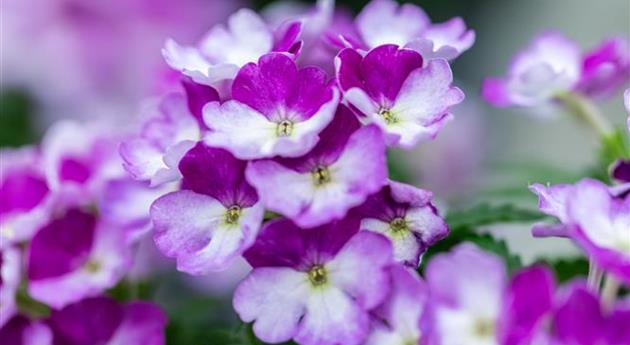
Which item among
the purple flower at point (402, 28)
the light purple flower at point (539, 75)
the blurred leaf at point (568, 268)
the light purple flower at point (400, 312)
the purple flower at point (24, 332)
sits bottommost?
the purple flower at point (24, 332)

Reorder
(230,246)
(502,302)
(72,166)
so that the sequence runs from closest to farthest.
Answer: (502,302)
(230,246)
(72,166)

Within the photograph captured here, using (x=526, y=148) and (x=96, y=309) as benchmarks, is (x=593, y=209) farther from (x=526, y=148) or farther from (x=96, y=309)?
(x=526, y=148)

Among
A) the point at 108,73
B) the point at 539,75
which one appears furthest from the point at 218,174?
the point at 108,73

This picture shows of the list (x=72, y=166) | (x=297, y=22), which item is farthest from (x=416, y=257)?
(x=72, y=166)

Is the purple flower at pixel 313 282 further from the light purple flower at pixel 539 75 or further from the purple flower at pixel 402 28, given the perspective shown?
the light purple flower at pixel 539 75

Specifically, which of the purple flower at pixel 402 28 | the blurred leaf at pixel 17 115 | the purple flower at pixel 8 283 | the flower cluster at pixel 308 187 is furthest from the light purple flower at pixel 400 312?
the blurred leaf at pixel 17 115

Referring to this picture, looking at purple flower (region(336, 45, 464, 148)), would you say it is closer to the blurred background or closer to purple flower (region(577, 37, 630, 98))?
purple flower (region(577, 37, 630, 98))

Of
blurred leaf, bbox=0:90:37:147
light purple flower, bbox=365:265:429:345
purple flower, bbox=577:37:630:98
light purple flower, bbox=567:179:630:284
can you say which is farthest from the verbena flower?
blurred leaf, bbox=0:90:37:147

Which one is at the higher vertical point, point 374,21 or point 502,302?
point 374,21
